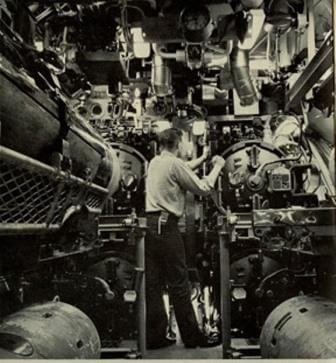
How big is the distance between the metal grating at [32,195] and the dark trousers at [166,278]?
0.37 m

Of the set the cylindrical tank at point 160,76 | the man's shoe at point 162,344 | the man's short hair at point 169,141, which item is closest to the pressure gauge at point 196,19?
the man's short hair at point 169,141

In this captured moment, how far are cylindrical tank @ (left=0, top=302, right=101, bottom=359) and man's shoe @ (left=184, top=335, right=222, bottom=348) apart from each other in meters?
0.41

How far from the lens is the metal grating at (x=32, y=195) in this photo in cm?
116

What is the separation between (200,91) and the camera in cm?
322

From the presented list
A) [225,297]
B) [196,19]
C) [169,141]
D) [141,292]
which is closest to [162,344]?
[141,292]

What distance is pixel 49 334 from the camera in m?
1.30

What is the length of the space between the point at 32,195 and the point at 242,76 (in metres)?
1.49

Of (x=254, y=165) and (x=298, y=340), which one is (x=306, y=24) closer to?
(x=298, y=340)

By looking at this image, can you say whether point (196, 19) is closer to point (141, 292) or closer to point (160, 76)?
point (160, 76)

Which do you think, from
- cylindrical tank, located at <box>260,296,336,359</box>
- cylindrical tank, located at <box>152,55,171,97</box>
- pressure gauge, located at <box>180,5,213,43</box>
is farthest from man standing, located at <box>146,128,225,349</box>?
cylindrical tank, located at <box>152,55,171,97</box>

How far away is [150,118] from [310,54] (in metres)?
1.32

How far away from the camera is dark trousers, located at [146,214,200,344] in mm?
1771

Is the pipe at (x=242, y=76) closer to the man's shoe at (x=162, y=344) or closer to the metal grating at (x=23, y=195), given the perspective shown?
the metal grating at (x=23, y=195)


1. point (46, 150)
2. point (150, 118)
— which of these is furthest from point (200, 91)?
point (46, 150)
